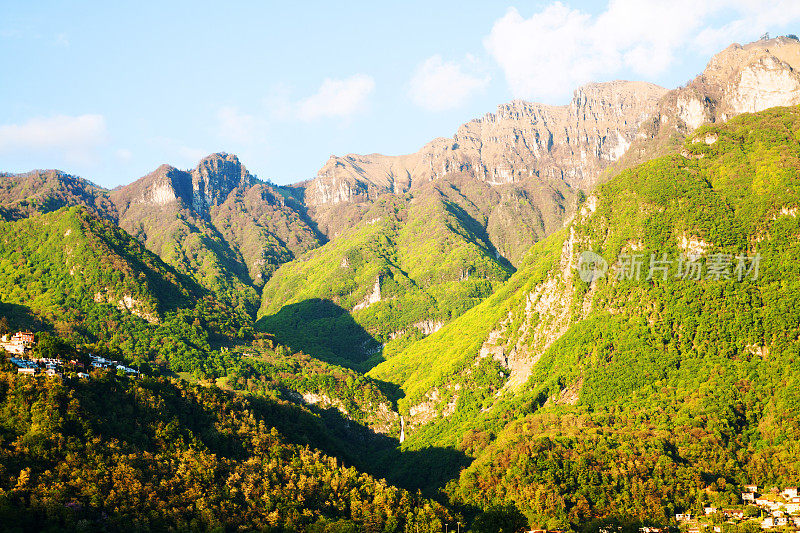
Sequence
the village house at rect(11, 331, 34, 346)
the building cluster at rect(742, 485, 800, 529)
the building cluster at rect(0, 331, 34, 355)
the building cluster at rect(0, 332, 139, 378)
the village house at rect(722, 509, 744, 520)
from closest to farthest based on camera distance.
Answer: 1. the building cluster at rect(742, 485, 800, 529)
2. the building cluster at rect(0, 332, 139, 378)
3. the village house at rect(722, 509, 744, 520)
4. the building cluster at rect(0, 331, 34, 355)
5. the village house at rect(11, 331, 34, 346)

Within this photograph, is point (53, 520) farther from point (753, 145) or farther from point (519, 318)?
point (753, 145)

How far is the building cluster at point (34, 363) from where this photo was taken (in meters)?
88.8

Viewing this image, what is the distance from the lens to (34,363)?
90.9 metres

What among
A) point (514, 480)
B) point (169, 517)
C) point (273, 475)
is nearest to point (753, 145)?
point (514, 480)

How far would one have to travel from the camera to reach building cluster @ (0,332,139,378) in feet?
291

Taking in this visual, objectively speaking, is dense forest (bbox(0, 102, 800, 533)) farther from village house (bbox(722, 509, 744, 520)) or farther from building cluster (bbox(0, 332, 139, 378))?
village house (bbox(722, 509, 744, 520))

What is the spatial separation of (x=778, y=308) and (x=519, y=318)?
178ft

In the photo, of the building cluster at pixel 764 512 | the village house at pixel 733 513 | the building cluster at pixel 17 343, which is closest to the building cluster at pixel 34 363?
the building cluster at pixel 17 343

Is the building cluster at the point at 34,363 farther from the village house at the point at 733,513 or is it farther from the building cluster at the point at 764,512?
the village house at the point at 733,513

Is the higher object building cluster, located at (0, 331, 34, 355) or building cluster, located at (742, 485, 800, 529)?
building cluster, located at (0, 331, 34, 355)

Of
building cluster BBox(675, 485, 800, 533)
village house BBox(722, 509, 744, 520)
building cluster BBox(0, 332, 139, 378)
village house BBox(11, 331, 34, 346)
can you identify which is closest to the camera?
building cluster BBox(675, 485, 800, 533)

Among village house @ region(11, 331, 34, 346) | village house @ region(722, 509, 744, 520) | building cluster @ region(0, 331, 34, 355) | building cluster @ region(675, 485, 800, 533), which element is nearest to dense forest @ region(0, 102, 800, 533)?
building cluster @ region(675, 485, 800, 533)

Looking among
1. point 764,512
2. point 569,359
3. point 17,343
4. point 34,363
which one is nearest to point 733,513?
point 764,512

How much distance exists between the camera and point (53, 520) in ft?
229
